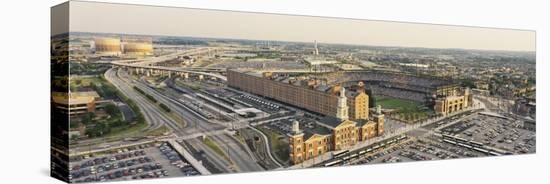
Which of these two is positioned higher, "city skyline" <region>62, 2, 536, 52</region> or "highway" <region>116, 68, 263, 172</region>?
"city skyline" <region>62, 2, 536, 52</region>

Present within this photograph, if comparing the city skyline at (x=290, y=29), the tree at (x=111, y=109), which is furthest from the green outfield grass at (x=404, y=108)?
the tree at (x=111, y=109)

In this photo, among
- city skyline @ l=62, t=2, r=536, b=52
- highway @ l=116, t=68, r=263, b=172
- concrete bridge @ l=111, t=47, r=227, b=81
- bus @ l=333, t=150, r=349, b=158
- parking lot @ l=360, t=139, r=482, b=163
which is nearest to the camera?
city skyline @ l=62, t=2, r=536, b=52

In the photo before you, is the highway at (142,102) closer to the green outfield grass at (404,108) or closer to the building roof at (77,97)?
the building roof at (77,97)

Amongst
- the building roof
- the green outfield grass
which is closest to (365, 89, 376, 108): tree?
the green outfield grass

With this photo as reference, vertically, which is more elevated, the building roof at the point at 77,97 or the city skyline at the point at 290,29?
the city skyline at the point at 290,29

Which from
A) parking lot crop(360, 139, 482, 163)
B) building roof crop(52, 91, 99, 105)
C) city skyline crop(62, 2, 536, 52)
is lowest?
parking lot crop(360, 139, 482, 163)

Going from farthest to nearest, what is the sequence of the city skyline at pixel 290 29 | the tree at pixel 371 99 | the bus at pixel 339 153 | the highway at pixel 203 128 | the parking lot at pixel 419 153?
the parking lot at pixel 419 153 → the tree at pixel 371 99 → the bus at pixel 339 153 → the highway at pixel 203 128 → the city skyline at pixel 290 29

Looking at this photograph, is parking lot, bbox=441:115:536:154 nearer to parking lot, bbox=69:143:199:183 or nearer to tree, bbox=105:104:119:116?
parking lot, bbox=69:143:199:183
